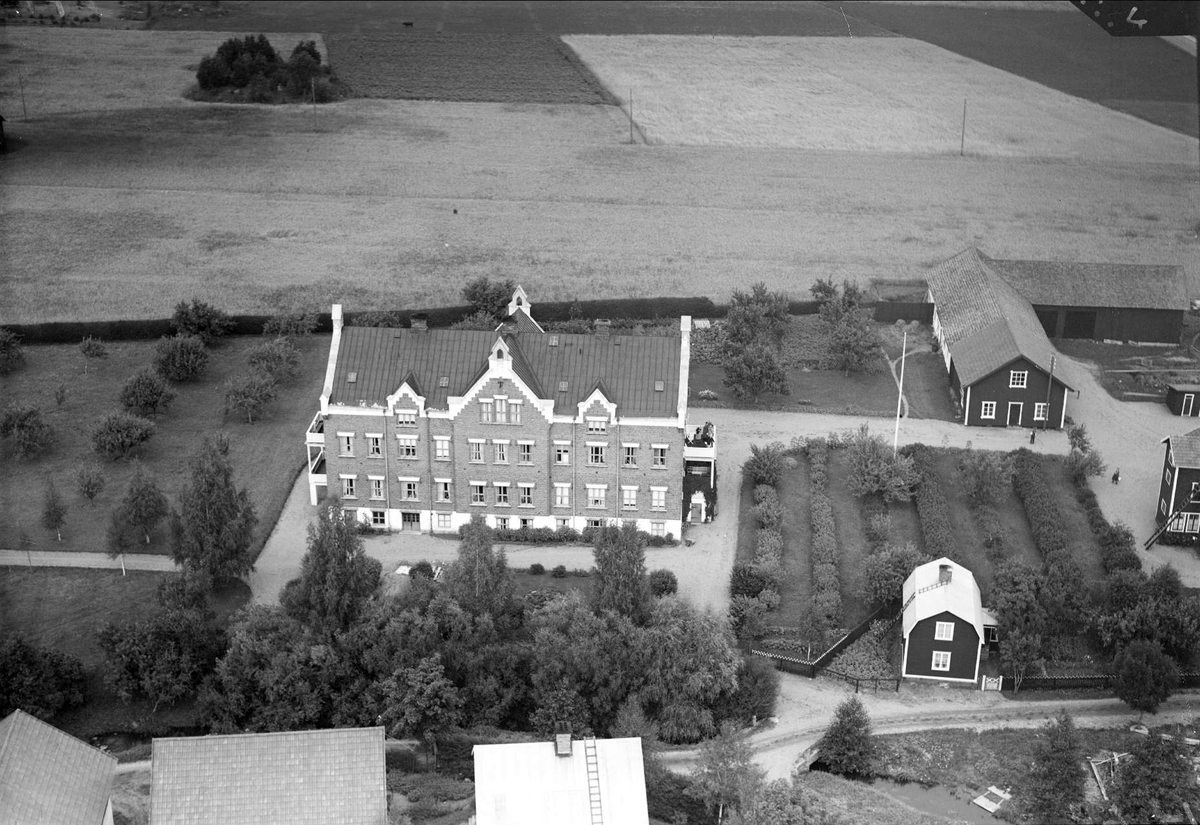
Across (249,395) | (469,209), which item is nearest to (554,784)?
(249,395)

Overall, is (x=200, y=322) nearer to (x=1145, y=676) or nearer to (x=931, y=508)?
(x=931, y=508)

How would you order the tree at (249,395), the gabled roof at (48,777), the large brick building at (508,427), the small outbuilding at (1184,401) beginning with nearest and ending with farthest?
the gabled roof at (48,777) → the large brick building at (508,427) → the tree at (249,395) → the small outbuilding at (1184,401)

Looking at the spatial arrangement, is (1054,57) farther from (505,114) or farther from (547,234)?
(547,234)

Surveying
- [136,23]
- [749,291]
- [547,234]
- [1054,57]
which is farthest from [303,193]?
[1054,57]

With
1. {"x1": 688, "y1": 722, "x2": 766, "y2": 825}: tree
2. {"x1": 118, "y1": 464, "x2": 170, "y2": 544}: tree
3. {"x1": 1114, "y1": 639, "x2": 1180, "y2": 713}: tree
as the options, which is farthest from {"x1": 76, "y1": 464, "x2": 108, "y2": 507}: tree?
{"x1": 1114, "y1": 639, "x2": 1180, "y2": 713}: tree

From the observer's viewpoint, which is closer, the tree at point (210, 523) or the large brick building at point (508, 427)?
the tree at point (210, 523)

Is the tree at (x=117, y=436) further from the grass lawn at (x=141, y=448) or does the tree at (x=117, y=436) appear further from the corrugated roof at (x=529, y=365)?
the corrugated roof at (x=529, y=365)

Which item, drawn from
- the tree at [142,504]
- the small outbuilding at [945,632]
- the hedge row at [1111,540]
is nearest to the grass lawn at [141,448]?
the tree at [142,504]

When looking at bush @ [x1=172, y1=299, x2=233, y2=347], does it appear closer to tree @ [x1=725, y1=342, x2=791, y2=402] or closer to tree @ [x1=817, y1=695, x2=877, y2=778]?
tree @ [x1=725, y1=342, x2=791, y2=402]
